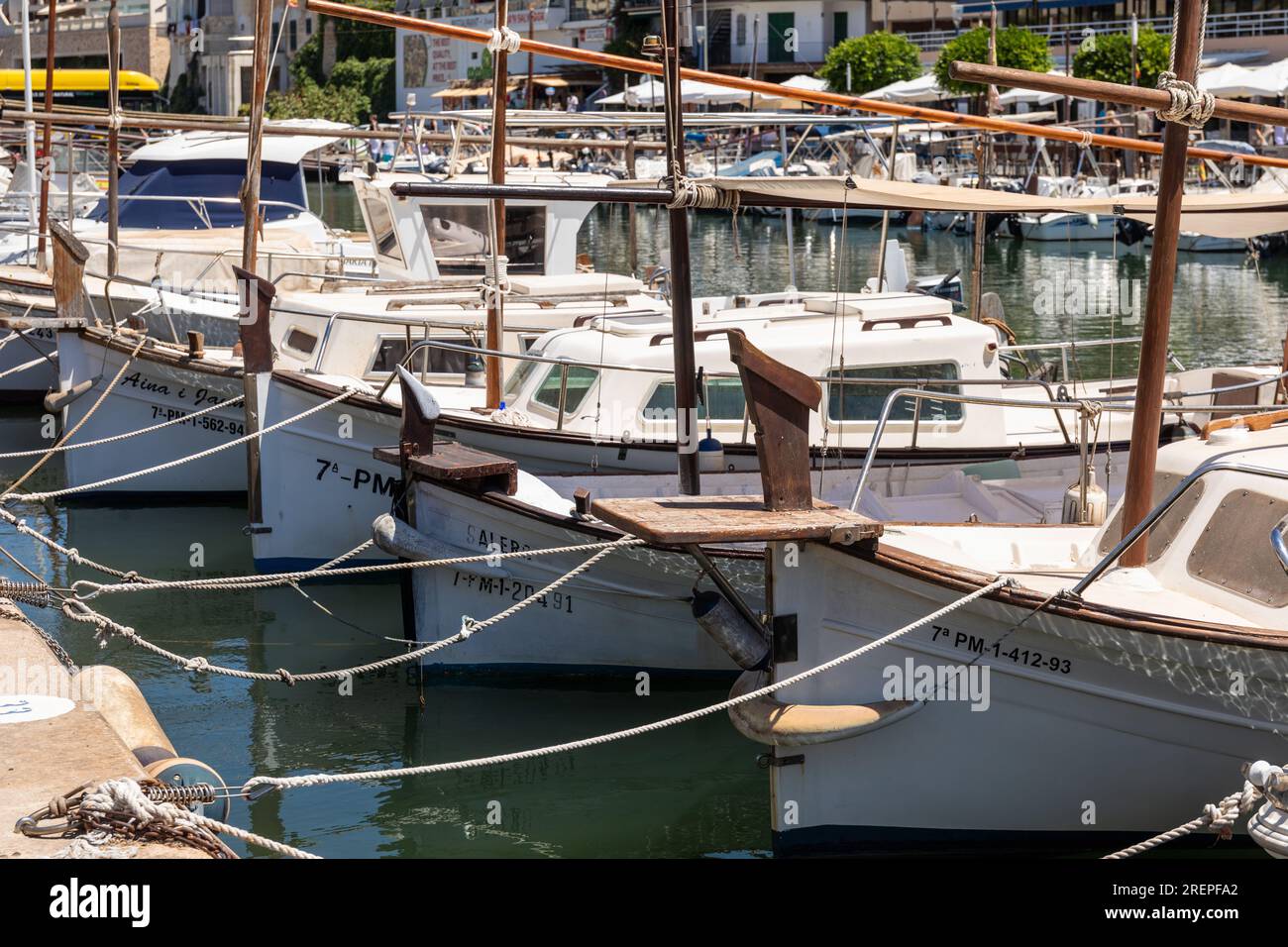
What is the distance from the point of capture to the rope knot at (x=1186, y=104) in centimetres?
839

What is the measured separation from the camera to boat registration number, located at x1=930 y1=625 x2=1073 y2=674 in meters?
8.28

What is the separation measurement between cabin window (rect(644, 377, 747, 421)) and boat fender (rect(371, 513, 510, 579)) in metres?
2.63

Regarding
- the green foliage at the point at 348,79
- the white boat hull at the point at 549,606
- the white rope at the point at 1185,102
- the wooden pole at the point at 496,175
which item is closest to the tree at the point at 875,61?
the green foliage at the point at 348,79

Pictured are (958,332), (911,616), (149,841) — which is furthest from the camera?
(958,332)

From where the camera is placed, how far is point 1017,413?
1520 cm

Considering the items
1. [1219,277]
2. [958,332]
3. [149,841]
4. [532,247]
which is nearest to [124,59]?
[1219,277]

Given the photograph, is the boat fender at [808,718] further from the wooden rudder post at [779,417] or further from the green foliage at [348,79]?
the green foliage at [348,79]

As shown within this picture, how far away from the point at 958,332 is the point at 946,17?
6670 cm

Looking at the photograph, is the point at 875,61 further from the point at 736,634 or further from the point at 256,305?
the point at 736,634

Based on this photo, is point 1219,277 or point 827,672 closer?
point 827,672

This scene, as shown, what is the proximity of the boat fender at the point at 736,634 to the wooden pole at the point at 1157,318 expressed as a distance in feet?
6.79

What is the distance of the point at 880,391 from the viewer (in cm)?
1373

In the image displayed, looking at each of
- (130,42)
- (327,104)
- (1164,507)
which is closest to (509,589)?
(1164,507)

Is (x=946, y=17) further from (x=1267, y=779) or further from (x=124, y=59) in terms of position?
(x=1267, y=779)
